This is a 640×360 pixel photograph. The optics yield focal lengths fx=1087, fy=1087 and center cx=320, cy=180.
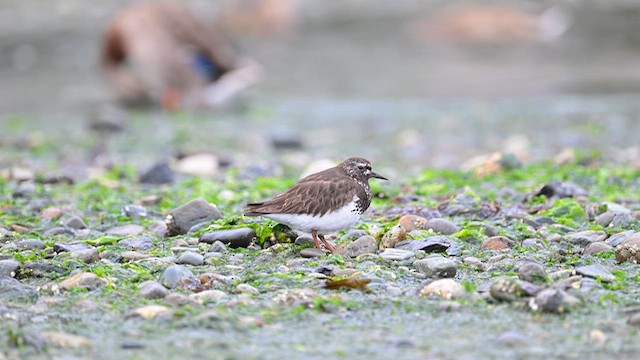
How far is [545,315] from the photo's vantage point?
5621 mm

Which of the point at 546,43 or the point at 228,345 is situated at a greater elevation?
the point at 546,43

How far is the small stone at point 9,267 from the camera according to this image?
249 inches

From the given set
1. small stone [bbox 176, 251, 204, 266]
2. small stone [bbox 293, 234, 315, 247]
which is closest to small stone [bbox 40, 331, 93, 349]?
small stone [bbox 176, 251, 204, 266]

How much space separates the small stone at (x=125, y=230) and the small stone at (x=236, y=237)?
85 cm

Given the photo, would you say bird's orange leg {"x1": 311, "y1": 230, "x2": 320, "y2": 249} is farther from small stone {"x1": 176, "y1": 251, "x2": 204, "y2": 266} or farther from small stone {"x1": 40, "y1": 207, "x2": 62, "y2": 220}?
small stone {"x1": 40, "y1": 207, "x2": 62, "y2": 220}

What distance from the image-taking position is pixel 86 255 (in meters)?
6.75

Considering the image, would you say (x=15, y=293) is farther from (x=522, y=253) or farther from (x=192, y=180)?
(x=192, y=180)

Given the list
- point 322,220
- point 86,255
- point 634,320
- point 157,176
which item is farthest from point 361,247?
point 157,176

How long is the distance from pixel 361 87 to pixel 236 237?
12.9 m

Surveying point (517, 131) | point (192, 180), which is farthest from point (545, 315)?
point (517, 131)

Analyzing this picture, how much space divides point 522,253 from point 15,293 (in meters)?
3.12

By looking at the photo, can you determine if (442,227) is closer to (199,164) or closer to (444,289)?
(444,289)

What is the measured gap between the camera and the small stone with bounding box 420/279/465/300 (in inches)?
233

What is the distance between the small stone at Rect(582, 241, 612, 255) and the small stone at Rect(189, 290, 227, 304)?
2438 mm
